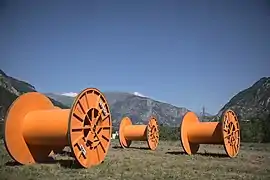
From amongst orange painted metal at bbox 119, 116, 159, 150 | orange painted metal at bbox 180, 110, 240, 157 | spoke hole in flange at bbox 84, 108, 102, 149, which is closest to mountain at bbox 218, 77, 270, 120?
orange painted metal at bbox 119, 116, 159, 150

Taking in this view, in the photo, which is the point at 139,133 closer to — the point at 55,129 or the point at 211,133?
the point at 211,133

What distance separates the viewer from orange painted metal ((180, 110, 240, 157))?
14656 mm

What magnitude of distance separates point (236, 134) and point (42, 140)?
9009 mm

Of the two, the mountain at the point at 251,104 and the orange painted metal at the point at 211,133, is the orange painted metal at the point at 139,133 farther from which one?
the orange painted metal at the point at 211,133

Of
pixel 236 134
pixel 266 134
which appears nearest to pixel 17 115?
pixel 236 134

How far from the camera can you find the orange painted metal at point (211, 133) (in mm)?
14656

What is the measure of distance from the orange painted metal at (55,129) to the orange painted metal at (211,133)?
5.21m

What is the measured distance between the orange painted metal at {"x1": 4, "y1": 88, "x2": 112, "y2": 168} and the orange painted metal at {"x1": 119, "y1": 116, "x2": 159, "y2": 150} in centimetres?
1016

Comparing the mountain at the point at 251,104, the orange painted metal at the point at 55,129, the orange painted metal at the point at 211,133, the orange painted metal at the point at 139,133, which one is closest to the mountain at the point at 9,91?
the orange painted metal at the point at 55,129

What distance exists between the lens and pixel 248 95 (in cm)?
2398

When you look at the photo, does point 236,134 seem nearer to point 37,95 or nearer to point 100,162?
point 100,162

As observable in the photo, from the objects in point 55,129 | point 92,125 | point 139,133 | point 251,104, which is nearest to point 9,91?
point 92,125

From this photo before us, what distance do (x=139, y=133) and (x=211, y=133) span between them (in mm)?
7589

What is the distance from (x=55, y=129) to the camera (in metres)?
9.89
